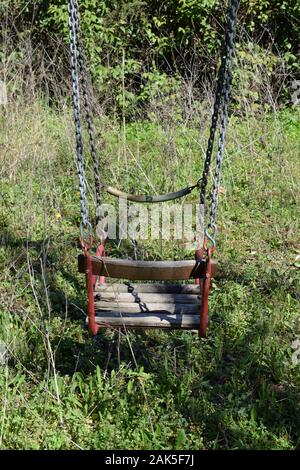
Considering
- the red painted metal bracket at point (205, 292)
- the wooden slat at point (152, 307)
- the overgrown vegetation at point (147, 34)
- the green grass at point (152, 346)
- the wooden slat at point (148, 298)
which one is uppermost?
the overgrown vegetation at point (147, 34)

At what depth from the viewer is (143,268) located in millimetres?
2363

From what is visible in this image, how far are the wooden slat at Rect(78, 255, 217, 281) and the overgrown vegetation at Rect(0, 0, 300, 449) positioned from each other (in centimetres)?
33

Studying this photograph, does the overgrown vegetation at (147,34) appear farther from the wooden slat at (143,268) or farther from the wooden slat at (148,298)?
the wooden slat at (143,268)

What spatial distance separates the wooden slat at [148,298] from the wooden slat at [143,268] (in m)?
0.34

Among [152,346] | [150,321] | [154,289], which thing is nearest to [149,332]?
[152,346]

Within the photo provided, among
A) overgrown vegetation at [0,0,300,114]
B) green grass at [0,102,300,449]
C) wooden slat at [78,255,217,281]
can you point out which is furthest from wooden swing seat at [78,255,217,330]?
overgrown vegetation at [0,0,300,114]

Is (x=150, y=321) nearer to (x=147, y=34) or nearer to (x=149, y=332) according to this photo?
(x=149, y=332)

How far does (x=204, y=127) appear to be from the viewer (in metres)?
5.23

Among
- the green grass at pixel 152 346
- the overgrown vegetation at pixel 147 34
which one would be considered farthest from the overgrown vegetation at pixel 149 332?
the overgrown vegetation at pixel 147 34

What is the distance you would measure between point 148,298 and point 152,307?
9 centimetres

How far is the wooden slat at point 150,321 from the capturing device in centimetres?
246

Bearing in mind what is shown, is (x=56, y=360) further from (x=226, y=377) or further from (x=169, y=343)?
(x=226, y=377)
